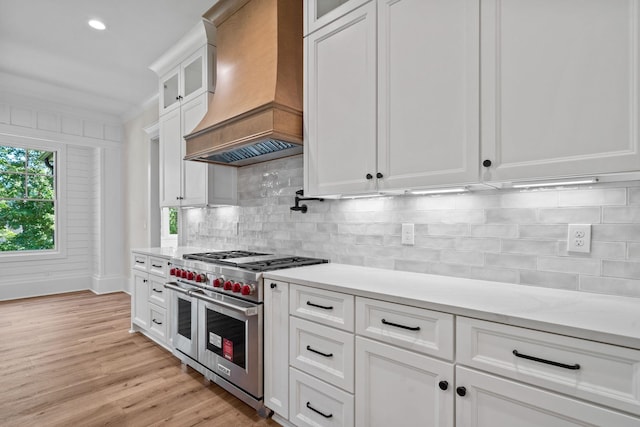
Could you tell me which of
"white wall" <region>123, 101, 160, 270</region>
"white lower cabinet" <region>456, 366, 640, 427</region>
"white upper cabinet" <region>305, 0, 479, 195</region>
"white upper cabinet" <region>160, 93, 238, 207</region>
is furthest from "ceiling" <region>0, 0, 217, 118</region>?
"white lower cabinet" <region>456, 366, 640, 427</region>

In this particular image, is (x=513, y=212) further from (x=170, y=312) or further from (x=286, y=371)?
(x=170, y=312)

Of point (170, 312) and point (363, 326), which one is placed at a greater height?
point (363, 326)

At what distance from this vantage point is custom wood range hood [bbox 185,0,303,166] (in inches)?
84.8

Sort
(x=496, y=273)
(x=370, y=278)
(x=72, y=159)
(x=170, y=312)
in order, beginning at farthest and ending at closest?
1. (x=72, y=159)
2. (x=170, y=312)
3. (x=370, y=278)
4. (x=496, y=273)

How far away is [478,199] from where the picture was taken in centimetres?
176

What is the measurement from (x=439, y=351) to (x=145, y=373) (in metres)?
2.43

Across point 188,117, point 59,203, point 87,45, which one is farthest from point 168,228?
point 87,45

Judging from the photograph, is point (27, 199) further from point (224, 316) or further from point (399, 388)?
point (399, 388)

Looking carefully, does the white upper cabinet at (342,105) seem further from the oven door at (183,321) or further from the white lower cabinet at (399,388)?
the oven door at (183,321)

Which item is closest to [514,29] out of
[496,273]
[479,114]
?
[479,114]

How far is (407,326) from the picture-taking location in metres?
1.40

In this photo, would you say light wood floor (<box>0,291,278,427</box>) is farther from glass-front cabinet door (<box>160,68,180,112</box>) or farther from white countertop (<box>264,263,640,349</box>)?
glass-front cabinet door (<box>160,68,180,112</box>)

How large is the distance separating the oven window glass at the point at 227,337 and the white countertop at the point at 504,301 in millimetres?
455

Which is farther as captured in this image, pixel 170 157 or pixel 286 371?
pixel 170 157
